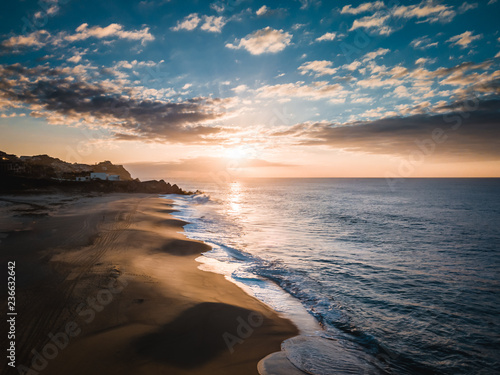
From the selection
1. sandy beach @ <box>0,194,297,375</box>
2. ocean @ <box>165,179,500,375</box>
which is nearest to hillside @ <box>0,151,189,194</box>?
sandy beach @ <box>0,194,297,375</box>

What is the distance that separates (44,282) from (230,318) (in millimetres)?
7005

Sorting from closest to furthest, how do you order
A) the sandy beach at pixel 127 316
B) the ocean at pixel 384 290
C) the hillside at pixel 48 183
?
the sandy beach at pixel 127 316, the ocean at pixel 384 290, the hillside at pixel 48 183

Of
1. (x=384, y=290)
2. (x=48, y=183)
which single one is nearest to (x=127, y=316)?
(x=384, y=290)

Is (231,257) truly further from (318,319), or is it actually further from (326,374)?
(326,374)

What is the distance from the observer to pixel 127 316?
272 inches

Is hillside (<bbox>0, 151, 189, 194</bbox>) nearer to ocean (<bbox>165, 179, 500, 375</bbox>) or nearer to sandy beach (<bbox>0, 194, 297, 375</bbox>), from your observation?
sandy beach (<bbox>0, 194, 297, 375</bbox>)

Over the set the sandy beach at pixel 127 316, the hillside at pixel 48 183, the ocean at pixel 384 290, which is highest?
the hillside at pixel 48 183

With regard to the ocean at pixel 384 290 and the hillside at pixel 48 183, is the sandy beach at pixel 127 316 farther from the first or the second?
the hillside at pixel 48 183

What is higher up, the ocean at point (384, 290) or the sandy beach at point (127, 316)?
the sandy beach at point (127, 316)

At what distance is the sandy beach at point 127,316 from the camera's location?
518cm

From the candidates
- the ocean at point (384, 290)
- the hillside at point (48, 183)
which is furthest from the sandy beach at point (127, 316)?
the hillside at point (48, 183)

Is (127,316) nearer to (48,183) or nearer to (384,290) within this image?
(384,290)

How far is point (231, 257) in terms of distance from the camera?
15.9 m

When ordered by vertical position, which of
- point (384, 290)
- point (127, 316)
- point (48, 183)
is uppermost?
point (48, 183)
